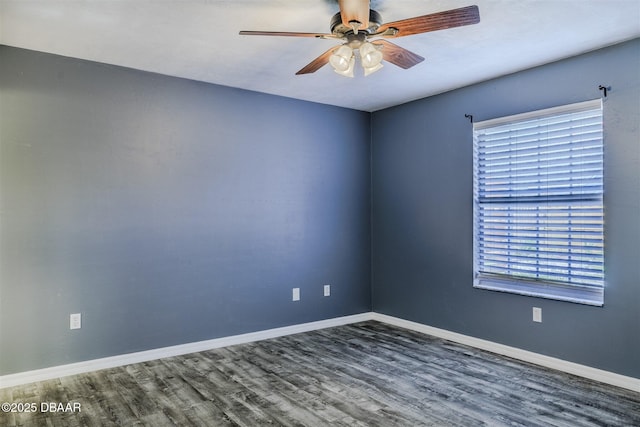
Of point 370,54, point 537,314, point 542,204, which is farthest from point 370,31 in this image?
point 537,314

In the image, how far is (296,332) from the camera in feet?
14.9

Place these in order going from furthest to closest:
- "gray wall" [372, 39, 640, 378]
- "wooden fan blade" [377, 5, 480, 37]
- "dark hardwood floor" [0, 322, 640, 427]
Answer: "gray wall" [372, 39, 640, 378] → "dark hardwood floor" [0, 322, 640, 427] → "wooden fan blade" [377, 5, 480, 37]

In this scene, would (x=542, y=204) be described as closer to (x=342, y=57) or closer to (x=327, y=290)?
(x=342, y=57)

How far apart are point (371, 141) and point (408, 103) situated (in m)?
0.70

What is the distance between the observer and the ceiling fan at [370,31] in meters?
2.16

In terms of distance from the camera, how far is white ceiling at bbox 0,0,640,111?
8.39 ft

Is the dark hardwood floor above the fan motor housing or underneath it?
underneath

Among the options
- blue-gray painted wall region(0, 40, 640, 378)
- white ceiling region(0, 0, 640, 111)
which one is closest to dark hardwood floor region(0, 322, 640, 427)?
blue-gray painted wall region(0, 40, 640, 378)

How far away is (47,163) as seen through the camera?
332 cm

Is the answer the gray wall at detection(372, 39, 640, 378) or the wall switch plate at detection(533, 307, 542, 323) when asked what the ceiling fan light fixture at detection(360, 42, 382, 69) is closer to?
the gray wall at detection(372, 39, 640, 378)

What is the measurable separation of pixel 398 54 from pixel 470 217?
2.06 metres

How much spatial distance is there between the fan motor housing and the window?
73.8 inches

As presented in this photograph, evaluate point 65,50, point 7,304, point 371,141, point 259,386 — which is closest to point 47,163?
point 65,50

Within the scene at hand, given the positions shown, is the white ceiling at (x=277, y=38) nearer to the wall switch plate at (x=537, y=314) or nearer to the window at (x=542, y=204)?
the window at (x=542, y=204)
